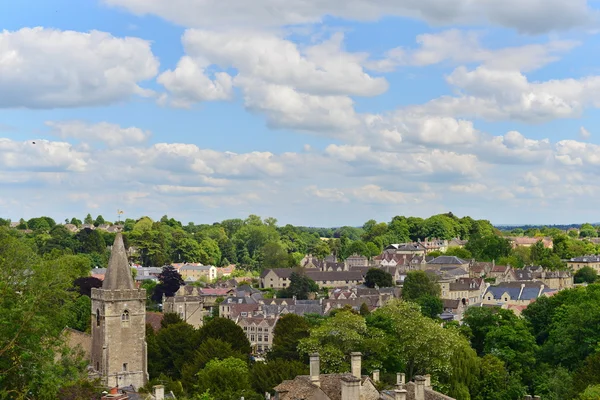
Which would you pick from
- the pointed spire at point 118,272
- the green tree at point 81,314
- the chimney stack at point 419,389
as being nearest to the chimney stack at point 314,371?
the chimney stack at point 419,389

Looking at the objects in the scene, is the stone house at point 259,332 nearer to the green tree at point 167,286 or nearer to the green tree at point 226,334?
the green tree at point 226,334

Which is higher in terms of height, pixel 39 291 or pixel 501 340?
pixel 39 291

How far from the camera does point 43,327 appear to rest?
80.0ft

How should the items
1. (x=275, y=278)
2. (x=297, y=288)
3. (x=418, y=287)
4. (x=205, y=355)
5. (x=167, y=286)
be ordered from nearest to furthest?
1. (x=205, y=355)
2. (x=418, y=287)
3. (x=297, y=288)
4. (x=167, y=286)
5. (x=275, y=278)

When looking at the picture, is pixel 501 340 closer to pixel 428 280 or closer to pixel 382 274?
pixel 428 280

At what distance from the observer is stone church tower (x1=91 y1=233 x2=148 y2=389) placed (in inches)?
1941

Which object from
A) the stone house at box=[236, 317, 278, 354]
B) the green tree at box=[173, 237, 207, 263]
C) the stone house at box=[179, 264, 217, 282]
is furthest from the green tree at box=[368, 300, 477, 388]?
the green tree at box=[173, 237, 207, 263]

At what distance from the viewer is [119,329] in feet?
164

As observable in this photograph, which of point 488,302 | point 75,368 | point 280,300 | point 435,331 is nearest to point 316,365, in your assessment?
point 75,368

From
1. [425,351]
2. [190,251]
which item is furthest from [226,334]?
[190,251]

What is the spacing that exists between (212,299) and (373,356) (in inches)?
2525

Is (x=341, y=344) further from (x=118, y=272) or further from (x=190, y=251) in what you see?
(x=190, y=251)

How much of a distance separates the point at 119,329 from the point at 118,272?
384cm

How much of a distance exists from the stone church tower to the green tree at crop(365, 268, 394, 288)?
2842 inches
